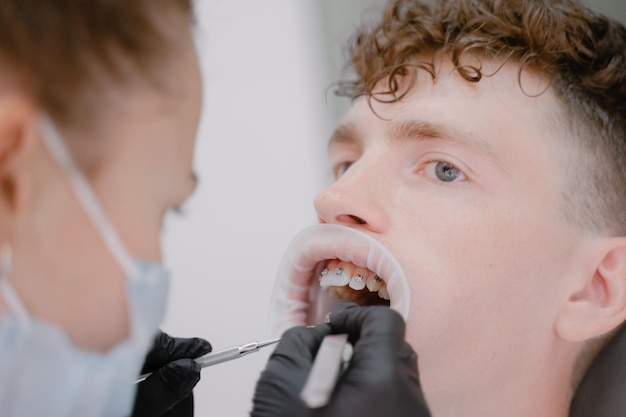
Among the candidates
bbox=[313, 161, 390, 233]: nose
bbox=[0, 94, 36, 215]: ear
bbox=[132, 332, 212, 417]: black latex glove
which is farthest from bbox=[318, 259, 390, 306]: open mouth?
bbox=[0, 94, 36, 215]: ear

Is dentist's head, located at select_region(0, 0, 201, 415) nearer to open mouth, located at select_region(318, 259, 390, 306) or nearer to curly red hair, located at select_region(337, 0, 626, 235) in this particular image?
open mouth, located at select_region(318, 259, 390, 306)

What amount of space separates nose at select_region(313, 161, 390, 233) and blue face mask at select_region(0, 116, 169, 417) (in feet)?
1.54

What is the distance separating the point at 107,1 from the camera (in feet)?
2.28

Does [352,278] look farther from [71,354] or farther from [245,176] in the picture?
[245,176]

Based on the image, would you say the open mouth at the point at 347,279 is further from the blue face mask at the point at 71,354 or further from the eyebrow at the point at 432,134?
the blue face mask at the point at 71,354

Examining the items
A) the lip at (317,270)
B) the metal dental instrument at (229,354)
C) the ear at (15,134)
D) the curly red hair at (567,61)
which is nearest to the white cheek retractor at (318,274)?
the lip at (317,270)

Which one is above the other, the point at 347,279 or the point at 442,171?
the point at 442,171

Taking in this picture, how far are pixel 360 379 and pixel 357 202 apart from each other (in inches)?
15.8

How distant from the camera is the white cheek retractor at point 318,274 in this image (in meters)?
1.16

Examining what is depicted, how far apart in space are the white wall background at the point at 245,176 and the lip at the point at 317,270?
0.49 metres

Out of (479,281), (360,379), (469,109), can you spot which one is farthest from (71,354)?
(469,109)

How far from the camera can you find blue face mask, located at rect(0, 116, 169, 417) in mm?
727

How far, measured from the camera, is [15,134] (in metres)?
0.68

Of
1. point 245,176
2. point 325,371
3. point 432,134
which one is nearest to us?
point 325,371
